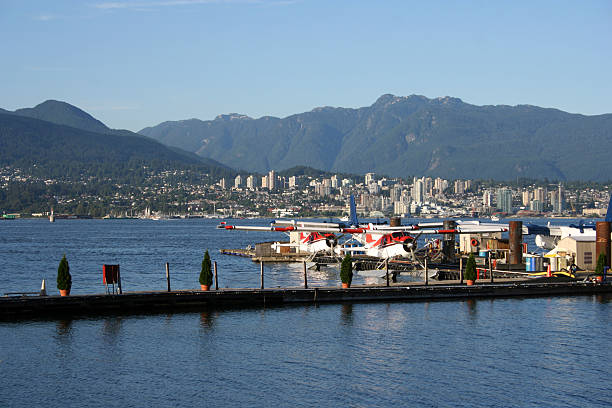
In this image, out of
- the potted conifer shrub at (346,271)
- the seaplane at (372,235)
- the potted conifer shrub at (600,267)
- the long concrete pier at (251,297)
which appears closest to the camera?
the long concrete pier at (251,297)

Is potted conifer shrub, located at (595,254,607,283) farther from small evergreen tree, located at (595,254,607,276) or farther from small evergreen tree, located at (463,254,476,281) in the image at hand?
small evergreen tree, located at (463,254,476,281)

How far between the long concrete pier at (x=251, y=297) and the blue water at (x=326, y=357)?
0.88 m

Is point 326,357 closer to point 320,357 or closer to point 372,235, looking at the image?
point 320,357

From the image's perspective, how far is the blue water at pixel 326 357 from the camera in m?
27.0

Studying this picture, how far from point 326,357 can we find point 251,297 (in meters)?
12.5

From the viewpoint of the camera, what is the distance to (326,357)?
3216 centimetres

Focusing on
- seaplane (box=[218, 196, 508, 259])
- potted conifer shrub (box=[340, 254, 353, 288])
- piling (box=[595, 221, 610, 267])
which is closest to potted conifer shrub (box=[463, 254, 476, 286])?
potted conifer shrub (box=[340, 254, 353, 288])

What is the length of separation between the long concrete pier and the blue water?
0.88 meters

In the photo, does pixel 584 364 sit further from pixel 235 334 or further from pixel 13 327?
pixel 13 327

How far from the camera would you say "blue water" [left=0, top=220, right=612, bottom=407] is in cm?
2695

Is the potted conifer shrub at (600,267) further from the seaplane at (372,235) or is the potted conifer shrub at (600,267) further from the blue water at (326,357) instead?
the seaplane at (372,235)

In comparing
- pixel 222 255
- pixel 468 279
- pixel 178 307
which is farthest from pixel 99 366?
pixel 222 255

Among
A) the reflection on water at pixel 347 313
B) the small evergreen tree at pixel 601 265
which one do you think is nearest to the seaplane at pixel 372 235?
the small evergreen tree at pixel 601 265

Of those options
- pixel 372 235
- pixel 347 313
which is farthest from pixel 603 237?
pixel 347 313
